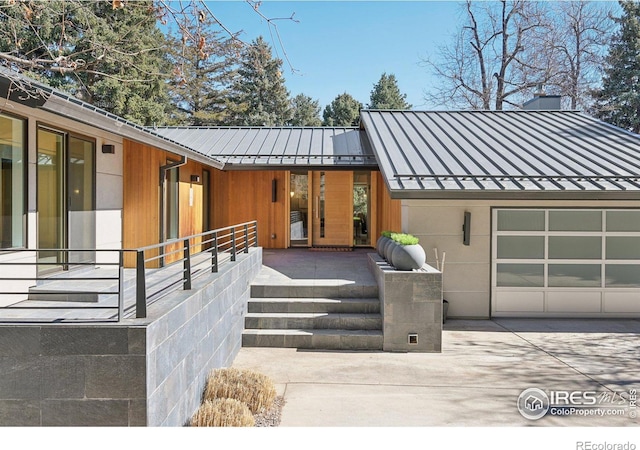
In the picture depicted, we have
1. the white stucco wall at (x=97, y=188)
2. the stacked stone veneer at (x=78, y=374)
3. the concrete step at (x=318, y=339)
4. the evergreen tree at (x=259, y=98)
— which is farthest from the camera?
the evergreen tree at (x=259, y=98)

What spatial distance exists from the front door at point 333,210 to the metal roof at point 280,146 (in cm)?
87

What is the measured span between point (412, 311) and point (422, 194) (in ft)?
6.95

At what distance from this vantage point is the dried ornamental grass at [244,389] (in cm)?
434

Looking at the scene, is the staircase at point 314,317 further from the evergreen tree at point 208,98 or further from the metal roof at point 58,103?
the evergreen tree at point 208,98

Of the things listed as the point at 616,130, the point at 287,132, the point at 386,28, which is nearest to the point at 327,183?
the point at 287,132

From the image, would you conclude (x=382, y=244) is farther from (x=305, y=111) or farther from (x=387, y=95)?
(x=305, y=111)

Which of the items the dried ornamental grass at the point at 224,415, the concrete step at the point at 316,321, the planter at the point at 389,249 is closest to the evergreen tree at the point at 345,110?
the planter at the point at 389,249

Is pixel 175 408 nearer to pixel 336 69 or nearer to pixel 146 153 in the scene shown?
pixel 146 153

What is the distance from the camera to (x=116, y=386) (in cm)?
325

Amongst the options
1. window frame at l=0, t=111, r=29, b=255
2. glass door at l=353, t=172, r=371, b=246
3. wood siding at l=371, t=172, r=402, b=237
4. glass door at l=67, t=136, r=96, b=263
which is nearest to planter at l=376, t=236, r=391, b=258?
wood siding at l=371, t=172, r=402, b=237

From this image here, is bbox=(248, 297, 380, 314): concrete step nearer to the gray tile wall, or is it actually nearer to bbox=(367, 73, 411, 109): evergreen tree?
the gray tile wall

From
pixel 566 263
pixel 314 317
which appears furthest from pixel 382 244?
pixel 566 263

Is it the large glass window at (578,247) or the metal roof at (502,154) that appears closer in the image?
the metal roof at (502,154)

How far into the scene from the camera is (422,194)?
7102mm
